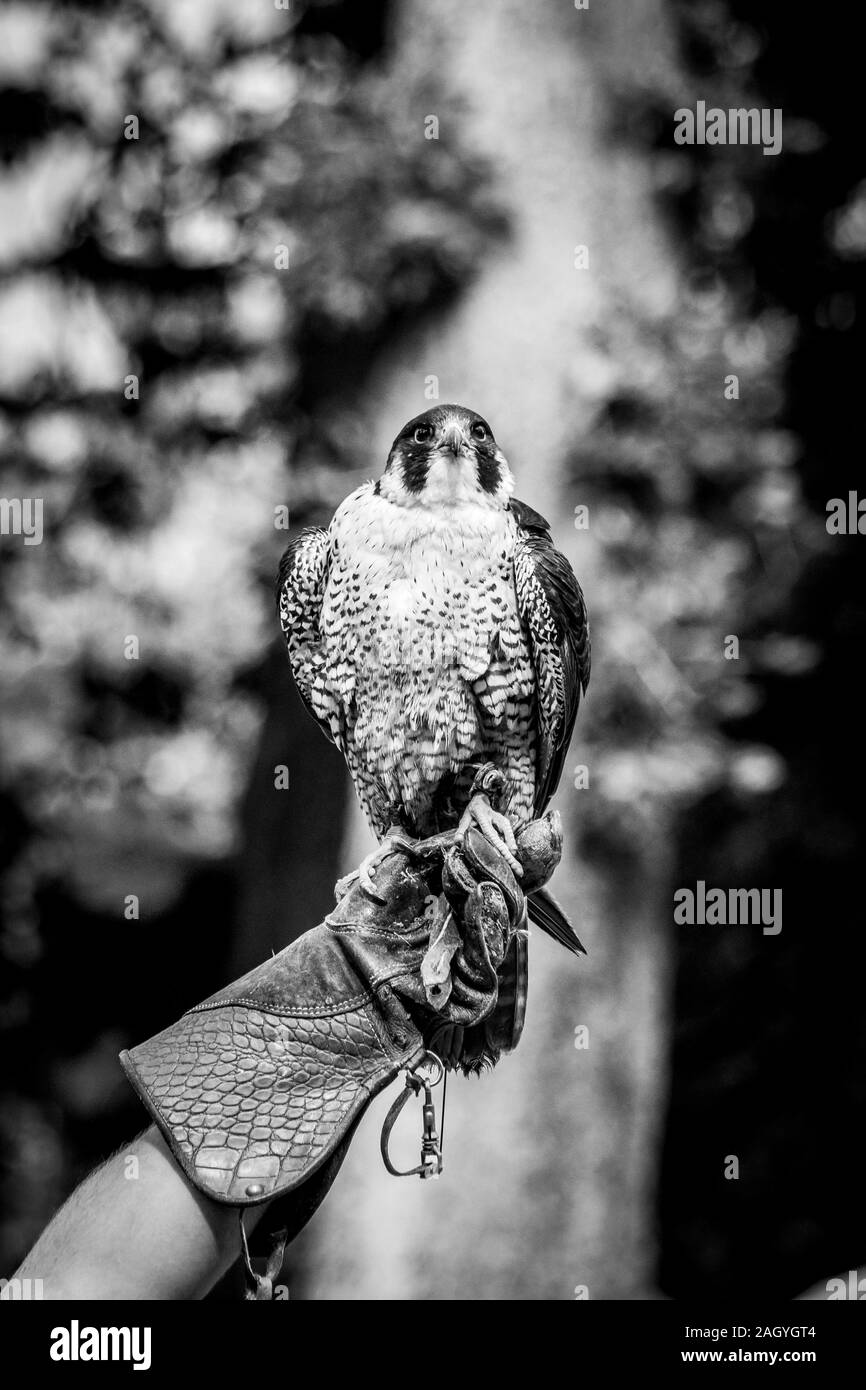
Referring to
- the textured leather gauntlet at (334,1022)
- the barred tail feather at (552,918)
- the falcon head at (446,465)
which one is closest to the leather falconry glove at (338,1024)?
the textured leather gauntlet at (334,1022)

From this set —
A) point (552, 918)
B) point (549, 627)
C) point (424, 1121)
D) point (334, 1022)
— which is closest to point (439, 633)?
point (549, 627)

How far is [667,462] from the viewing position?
5.24m

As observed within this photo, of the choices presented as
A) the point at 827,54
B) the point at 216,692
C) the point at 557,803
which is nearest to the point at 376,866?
the point at 557,803

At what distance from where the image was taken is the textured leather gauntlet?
6.83ft

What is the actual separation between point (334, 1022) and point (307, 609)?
0.92 meters

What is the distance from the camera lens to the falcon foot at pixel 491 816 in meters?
2.48

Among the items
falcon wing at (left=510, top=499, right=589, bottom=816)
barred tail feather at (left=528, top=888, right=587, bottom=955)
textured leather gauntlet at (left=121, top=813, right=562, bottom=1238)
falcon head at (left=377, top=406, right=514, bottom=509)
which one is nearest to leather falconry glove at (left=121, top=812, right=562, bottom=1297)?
textured leather gauntlet at (left=121, top=813, right=562, bottom=1238)

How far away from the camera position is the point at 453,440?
8.95 feet

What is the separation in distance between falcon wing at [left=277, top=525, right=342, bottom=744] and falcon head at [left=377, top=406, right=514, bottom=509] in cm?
21

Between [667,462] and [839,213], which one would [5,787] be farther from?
[839,213]

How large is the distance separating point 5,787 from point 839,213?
4.44 metres

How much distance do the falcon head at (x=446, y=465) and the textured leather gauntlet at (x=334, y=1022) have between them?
0.71 meters

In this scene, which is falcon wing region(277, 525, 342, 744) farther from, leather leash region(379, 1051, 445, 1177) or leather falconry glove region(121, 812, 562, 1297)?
leather leash region(379, 1051, 445, 1177)
